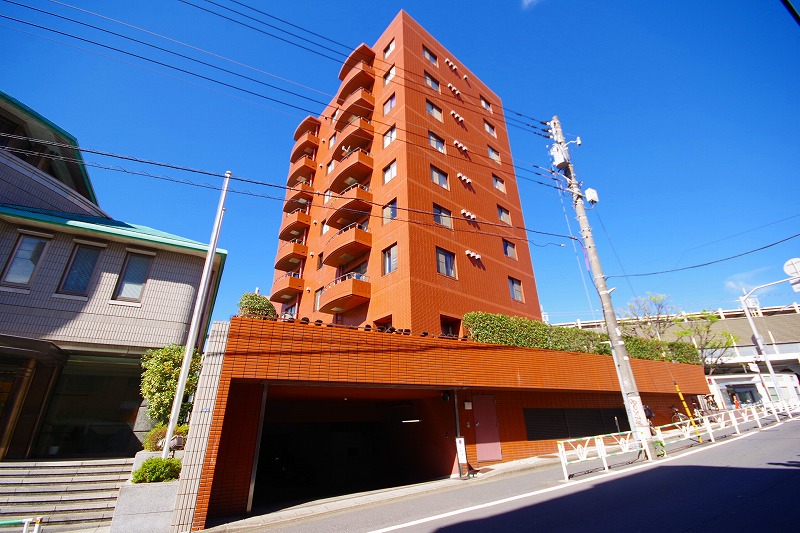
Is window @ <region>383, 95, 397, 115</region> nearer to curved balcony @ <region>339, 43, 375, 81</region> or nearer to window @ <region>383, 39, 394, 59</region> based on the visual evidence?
window @ <region>383, 39, 394, 59</region>

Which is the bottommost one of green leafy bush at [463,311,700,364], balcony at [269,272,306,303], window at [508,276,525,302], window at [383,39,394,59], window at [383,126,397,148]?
green leafy bush at [463,311,700,364]

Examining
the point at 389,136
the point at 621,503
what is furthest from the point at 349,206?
the point at 621,503

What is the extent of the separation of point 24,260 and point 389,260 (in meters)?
14.2

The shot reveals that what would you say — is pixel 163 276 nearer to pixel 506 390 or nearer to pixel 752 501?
pixel 506 390

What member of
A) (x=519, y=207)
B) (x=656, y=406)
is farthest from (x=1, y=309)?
(x=656, y=406)

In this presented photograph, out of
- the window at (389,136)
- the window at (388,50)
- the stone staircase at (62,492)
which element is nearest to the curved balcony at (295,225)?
the window at (389,136)

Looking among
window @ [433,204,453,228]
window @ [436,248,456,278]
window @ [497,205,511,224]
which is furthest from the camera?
window @ [497,205,511,224]

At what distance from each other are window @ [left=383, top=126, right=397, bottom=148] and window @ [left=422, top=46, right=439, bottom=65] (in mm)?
7986

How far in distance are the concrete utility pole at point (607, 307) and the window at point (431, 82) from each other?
11.5 meters

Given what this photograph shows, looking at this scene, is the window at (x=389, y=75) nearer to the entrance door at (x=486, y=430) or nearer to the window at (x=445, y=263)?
the window at (x=445, y=263)

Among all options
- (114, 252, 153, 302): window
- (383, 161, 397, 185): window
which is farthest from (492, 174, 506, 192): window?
(114, 252, 153, 302): window

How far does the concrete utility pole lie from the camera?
1143 cm

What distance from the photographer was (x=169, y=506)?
6.99 meters

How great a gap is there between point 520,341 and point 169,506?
13.3 metres
